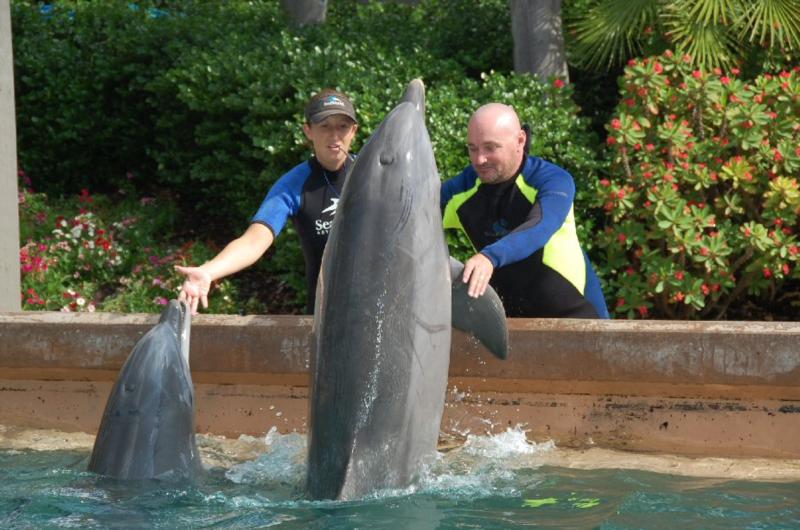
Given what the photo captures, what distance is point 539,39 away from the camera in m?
9.44

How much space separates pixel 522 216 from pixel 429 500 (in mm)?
1563

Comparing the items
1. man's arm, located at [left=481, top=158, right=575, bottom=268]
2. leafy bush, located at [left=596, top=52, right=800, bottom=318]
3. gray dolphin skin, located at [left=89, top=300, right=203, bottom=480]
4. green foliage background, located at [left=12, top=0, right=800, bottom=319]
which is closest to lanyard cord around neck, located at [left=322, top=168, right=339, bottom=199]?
man's arm, located at [left=481, top=158, right=575, bottom=268]

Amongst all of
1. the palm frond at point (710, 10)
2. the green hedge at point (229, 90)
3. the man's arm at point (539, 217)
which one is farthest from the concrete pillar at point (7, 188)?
the palm frond at point (710, 10)

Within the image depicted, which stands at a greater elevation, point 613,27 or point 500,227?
point 613,27

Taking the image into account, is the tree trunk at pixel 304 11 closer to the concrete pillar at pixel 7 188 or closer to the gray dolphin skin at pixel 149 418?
the concrete pillar at pixel 7 188

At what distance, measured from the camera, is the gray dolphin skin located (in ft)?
16.3

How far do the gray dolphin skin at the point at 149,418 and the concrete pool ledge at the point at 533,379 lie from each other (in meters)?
0.94

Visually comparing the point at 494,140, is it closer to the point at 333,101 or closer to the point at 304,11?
the point at 333,101

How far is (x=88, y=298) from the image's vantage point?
900 cm

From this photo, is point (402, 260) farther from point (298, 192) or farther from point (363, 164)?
point (298, 192)

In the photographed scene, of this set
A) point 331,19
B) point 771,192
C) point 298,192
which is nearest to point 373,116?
point 298,192

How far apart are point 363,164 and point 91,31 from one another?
24.3 feet

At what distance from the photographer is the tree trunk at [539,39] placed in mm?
9430

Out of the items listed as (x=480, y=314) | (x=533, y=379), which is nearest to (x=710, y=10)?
(x=533, y=379)
